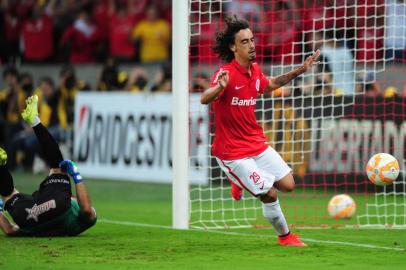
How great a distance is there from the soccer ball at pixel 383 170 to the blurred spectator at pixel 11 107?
13171 millimetres

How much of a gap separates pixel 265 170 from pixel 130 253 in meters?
1.69

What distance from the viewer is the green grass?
898 centimetres

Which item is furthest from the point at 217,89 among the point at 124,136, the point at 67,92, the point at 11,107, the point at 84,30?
the point at 84,30

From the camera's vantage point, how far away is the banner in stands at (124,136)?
19516 mm

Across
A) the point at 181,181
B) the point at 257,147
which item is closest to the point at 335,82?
the point at 181,181

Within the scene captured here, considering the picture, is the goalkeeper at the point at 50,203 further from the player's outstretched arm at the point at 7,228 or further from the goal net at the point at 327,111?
the goal net at the point at 327,111

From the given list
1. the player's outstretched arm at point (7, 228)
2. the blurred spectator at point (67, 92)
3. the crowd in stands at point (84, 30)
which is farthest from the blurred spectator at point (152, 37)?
the player's outstretched arm at point (7, 228)

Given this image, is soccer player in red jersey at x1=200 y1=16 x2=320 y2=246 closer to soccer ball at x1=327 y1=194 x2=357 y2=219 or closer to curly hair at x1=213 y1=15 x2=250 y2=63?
curly hair at x1=213 y1=15 x2=250 y2=63

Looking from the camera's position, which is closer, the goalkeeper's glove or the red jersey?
the red jersey

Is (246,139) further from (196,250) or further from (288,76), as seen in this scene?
(196,250)

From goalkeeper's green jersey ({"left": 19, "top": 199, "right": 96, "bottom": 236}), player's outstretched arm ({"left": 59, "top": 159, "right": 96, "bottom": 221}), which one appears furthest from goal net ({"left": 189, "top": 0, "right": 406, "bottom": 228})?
player's outstretched arm ({"left": 59, "top": 159, "right": 96, "bottom": 221})

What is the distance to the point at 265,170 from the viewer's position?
10.6 meters

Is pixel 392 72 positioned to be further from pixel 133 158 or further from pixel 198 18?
pixel 198 18

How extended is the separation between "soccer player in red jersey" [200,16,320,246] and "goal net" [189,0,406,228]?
2362 millimetres
